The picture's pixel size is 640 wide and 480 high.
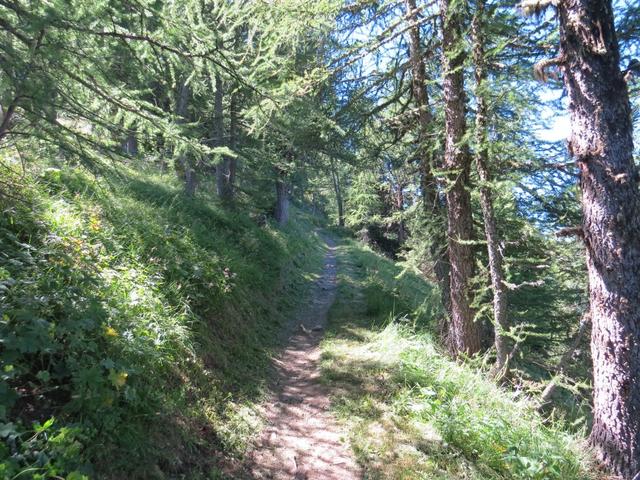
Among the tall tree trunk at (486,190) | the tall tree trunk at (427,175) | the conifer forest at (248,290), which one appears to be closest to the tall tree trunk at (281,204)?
the conifer forest at (248,290)

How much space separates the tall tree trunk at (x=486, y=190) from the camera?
5.82 m

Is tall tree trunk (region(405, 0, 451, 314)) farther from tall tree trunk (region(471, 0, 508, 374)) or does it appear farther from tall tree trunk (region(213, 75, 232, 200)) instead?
tall tree trunk (region(213, 75, 232, 200))

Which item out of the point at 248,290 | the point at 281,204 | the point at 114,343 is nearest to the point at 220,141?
the point at 248,290

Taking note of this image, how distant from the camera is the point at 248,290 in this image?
30.0 ft

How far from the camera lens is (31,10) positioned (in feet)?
12.6

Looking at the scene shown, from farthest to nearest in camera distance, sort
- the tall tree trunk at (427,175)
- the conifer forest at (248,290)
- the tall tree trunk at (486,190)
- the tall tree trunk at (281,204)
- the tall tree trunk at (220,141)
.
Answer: the tall tree trunk at (281,204), the tall tree trunk at (220,141), the tall tree trunk at (427,175), the tall tree trunk at (486,190), the conifer forest at (248,290)

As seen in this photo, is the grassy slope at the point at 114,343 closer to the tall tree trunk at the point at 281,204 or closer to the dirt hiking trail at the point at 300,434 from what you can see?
the dirt hiking trail at the point at 300,434

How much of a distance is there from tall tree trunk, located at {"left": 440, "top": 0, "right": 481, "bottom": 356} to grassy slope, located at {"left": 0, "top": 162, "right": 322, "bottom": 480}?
3.74 meters

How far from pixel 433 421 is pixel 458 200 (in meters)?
3.99

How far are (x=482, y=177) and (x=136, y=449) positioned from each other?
5720 mm

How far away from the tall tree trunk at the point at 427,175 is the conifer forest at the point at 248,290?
2.6 inches

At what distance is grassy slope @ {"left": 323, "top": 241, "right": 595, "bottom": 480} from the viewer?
4.27m

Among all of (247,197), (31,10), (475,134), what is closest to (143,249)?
(31,10)

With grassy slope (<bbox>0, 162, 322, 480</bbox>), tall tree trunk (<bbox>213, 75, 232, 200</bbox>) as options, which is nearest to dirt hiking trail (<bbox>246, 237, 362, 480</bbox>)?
grassy slope (<bbox>0, 162, 322, 480</bbox>)
